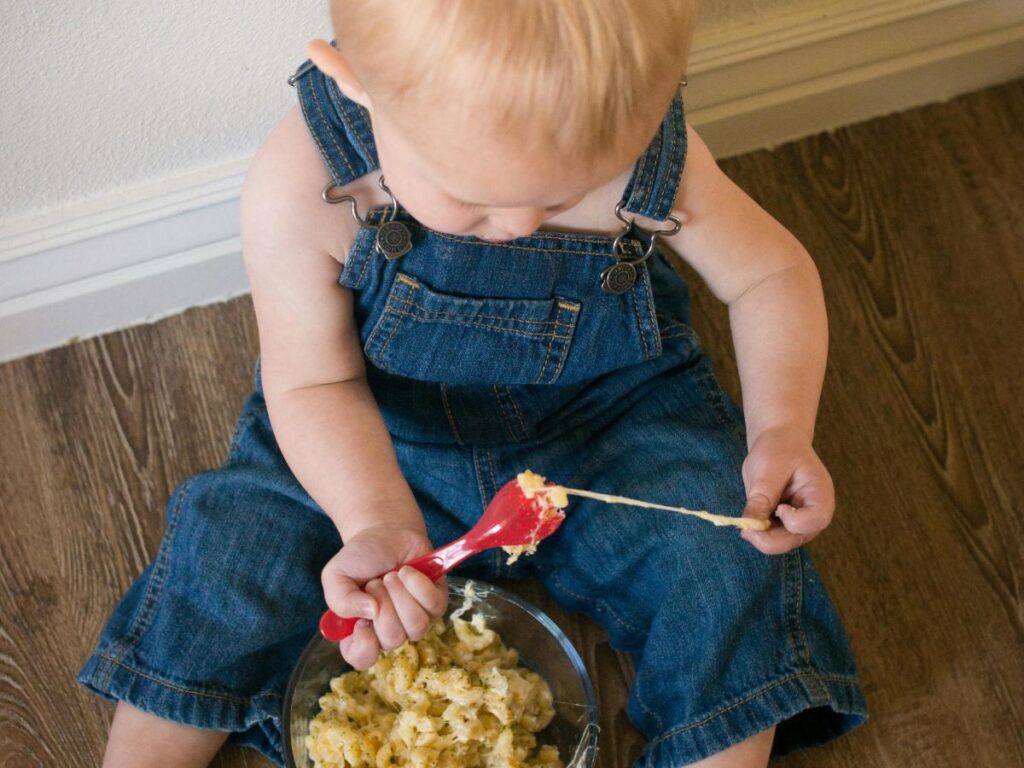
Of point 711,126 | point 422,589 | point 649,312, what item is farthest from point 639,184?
point 711,126

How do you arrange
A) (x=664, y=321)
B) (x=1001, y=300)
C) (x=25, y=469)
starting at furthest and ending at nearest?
(x=1001, y=300)
(x=25, y=469)
(x=664, y=321)

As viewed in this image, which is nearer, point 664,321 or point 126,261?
point 664,321

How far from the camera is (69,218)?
1.04 meters

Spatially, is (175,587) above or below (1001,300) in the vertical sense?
above

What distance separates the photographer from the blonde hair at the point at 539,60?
56cm

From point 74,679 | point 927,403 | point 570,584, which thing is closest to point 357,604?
point 570,584

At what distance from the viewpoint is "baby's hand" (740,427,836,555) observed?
2.59 feet

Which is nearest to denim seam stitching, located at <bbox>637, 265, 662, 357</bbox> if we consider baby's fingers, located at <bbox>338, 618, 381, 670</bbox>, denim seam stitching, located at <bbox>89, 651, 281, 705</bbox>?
baby's fingers, located at <bbox>338, 618, 381, 670</bbox>

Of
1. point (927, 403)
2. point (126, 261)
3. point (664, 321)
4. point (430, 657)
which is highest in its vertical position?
point (126, 261)

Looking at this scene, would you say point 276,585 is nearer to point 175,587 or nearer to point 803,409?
point 175,587

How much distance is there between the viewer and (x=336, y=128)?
792 millimetres

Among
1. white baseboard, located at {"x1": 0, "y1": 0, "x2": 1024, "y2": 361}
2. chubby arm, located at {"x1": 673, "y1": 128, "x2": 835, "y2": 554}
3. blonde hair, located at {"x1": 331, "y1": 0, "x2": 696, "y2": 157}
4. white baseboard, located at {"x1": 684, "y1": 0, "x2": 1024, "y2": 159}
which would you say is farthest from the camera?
white baseboard, located at {"x1": 684, "y1": 0, "x2": 1024, "y2": 159}

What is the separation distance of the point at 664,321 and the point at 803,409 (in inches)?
6.2

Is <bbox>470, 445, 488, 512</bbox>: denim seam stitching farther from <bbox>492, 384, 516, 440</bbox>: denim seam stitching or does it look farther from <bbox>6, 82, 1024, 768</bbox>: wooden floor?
→ <bbox>6, 82, 1024, 768</bbox>: wooden floor
